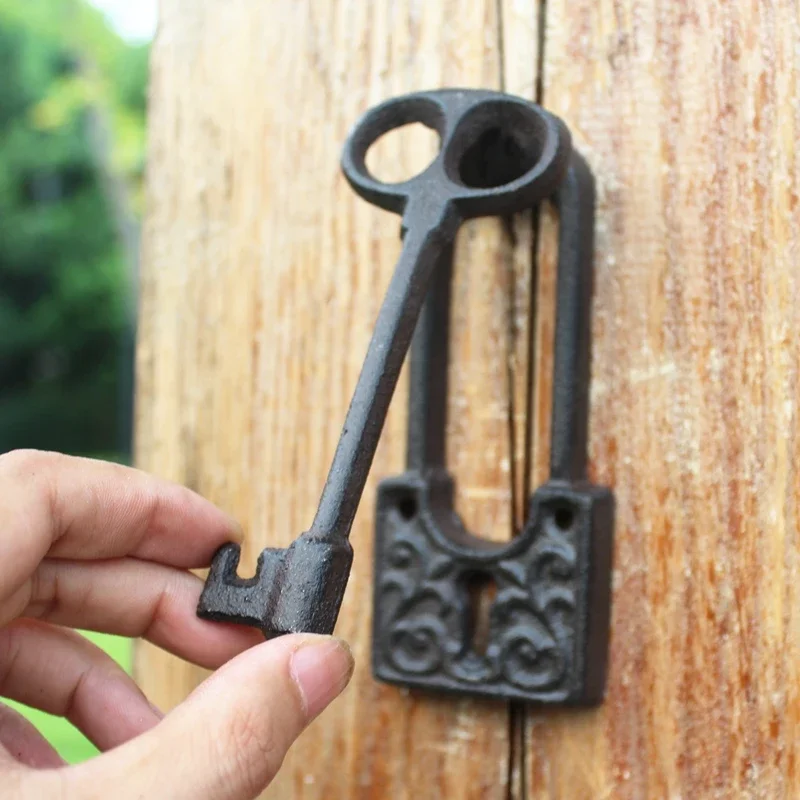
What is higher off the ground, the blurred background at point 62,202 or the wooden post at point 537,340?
the blurred background at point 62,202

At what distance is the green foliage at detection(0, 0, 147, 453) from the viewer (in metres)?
8.04

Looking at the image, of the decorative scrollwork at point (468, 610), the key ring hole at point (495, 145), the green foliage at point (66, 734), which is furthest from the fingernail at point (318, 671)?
the green foliage at point (66, 734)

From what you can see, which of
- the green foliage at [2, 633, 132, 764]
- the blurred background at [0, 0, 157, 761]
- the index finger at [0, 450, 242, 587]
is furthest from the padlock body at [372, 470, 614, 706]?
the blurred background at [0, 0, 157, 761]

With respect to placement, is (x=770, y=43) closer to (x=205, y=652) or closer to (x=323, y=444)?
(x=323, y=444)

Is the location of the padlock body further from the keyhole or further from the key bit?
the key bit

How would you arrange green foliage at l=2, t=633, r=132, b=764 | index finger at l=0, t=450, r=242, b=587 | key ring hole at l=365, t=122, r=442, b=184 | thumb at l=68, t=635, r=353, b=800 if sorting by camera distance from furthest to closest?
green foliage at l=2, t=633, r=132, b=764
key ring hole at l=365, t=122, r=442, b=184
index finger at l=0, t=450, r=242, b=587
thumb at l=68, t=635, r=353, b=800

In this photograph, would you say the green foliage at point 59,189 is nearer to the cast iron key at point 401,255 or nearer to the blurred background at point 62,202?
the blurred background at point 62,202

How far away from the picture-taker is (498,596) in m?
0.54

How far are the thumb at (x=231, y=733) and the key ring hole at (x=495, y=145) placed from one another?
26 cm

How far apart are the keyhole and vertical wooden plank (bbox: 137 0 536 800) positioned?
3 centimetres

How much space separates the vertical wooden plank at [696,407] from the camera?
513mm

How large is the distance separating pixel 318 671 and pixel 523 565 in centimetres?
16

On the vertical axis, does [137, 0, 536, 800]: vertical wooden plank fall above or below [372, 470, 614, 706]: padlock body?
above

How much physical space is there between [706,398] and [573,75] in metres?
0.20
